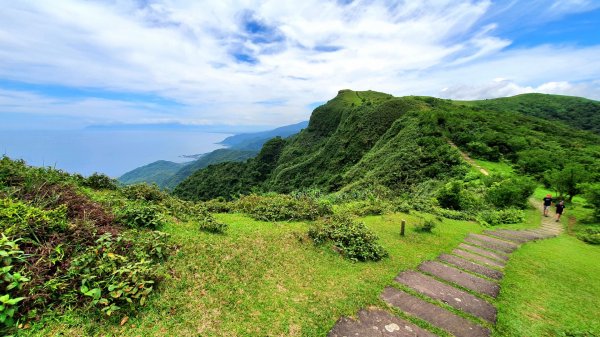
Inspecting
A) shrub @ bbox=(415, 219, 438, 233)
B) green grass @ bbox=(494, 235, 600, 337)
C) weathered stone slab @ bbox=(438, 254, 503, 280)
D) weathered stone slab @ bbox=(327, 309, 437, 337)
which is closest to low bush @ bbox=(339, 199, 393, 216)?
shrub @ bbox=(415, 219, 438, 233)

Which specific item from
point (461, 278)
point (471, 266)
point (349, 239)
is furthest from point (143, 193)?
point (471, 266)

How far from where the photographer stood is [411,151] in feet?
114

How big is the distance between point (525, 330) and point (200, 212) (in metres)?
9.88

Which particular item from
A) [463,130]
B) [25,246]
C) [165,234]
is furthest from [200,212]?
[463,130]

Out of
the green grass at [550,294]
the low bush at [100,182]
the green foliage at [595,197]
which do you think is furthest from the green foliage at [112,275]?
the green foliage at [595,197]

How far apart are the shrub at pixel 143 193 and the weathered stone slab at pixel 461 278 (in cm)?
962

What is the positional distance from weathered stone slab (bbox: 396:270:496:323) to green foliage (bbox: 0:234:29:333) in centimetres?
814

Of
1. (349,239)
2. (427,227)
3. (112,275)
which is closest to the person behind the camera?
(112,275)

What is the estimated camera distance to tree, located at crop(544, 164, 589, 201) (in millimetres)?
18500

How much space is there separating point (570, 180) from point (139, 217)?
2472cm

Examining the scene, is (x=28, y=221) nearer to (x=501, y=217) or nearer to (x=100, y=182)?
(x=100, y=182)

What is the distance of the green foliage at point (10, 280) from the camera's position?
169 inches

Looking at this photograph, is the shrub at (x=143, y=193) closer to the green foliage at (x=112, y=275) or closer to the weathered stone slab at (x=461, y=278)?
the green foliage at (x=112, y=275)

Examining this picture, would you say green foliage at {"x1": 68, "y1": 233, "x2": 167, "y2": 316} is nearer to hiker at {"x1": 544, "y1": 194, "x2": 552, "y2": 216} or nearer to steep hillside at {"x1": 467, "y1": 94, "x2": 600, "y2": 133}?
hiker at {"x1": 544, "y1": 194, "x2": 552, "y2": 216}
